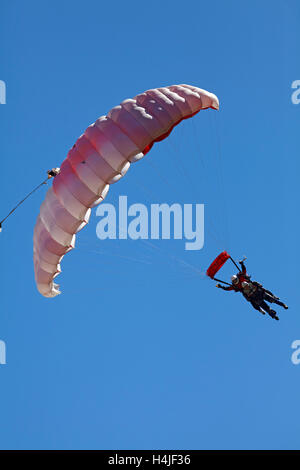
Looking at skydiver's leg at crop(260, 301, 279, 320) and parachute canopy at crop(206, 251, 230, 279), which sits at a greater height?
parachute canopy at crop(206, 251, 230, 279)

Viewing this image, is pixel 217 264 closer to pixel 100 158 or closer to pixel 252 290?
pixel 252 290

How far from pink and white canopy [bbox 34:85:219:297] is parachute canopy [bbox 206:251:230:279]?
12.3ft

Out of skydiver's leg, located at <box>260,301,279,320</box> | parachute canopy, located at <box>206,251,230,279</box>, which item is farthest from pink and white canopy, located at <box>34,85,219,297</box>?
skydiver's leg, located at <box>260,301,279,320</box>

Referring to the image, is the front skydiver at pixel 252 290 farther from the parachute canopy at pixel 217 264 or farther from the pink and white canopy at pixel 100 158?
the pink and white canopy at pixel 100 158

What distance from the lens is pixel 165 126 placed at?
63.2ft

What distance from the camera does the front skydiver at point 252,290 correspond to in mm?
21109

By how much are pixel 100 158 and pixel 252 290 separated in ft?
18.9

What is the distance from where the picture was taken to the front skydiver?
21.1m

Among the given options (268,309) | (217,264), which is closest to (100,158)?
(217,264)

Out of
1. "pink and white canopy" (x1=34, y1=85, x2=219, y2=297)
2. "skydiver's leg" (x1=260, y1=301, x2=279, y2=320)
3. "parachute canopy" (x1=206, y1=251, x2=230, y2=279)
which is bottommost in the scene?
"skydiver's leg" (x1=260, y1=301, x2=279, y2=320)

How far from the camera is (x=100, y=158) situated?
62.5 ft

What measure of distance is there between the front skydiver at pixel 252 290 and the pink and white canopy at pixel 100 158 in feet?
14.5

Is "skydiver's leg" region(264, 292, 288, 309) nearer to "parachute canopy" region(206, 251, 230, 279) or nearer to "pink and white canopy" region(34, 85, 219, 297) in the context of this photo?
"parachute canopy" region(206, 251, 230, 279)
